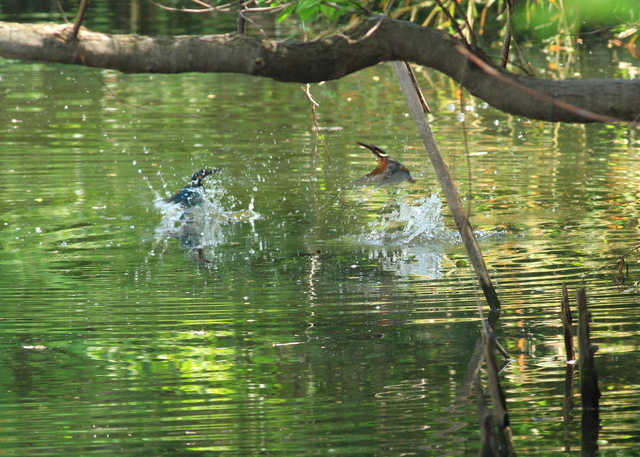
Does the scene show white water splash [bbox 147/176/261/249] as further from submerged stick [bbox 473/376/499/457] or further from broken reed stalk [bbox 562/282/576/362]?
submerged stick [bbox 473/376/499/457]

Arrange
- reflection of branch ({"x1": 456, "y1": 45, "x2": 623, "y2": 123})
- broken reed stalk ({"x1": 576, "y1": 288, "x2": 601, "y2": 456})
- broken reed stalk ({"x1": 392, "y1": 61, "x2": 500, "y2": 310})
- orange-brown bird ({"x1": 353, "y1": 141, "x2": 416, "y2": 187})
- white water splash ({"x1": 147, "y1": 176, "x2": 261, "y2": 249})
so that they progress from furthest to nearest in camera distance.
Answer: white water splash ({"x1": 147, "y1": 176, "x2": 261, "y2": 249}) → orange-brown bird ({"x1": 353, "y1": 141, "x2": 416, "y2": 187}) → broken reed stalk ({"x1": 392, "y1": 61, "x2": 500, "y2": 310}) → broken reed stalk ({"x1": 576, "y1": 288, "x2": 601, "y2": 456}) → reflection of branch ({"x1": 456, "y1": 45, "x2": 623, "y2": 123})

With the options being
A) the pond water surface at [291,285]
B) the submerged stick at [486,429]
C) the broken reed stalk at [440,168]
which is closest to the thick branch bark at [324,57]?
the pond water surface at [291,285]

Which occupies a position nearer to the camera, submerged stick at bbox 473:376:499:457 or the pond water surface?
submerged stick at bbox 473:376:499:457

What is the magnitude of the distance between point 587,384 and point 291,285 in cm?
289

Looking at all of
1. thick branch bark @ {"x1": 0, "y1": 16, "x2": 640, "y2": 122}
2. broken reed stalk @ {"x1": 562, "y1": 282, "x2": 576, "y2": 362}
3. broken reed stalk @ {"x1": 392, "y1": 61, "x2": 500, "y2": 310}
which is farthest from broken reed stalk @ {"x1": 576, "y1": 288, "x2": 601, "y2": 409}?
broken reed stalk @ {"x1": 392, "y1": 61, "x2": 500, "y2": 310}

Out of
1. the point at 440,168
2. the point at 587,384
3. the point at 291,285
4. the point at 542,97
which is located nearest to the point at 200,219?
the point at 291,285

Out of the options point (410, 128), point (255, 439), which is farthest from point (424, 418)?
point (410, 128)

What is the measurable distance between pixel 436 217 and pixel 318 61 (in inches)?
196

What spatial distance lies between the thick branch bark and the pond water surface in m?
0.27

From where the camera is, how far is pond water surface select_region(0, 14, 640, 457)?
4688 millimetres

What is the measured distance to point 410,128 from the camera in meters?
13.0

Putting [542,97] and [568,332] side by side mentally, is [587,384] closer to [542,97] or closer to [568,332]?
[568,332]

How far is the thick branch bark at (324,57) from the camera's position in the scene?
3846mm

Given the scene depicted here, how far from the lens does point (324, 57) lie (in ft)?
13.1
